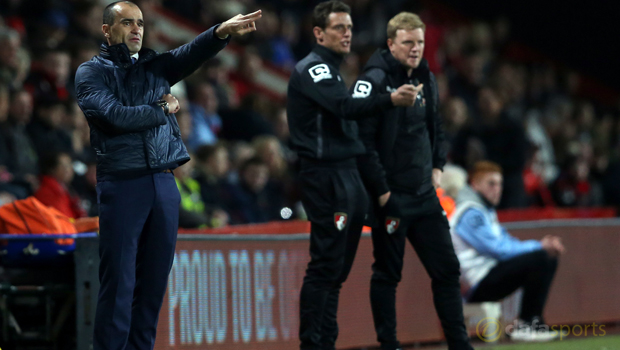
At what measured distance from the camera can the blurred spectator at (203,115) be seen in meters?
10.3

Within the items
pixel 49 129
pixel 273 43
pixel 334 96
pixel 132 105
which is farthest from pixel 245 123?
pixel 132 105

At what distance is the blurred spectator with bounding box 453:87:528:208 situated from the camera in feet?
36.1

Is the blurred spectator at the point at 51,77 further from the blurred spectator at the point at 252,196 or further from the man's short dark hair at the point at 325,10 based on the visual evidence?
the man's short dark hair at the point at 325,10

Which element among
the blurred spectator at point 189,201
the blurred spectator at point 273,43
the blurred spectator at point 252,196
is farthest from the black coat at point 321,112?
the blurred spectator at point 273,43

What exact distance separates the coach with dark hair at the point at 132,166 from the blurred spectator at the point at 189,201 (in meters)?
3.15

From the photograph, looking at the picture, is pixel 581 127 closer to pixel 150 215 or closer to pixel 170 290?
pixel 170 290

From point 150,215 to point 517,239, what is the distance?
4.54 meters

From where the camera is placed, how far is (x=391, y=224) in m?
5.64

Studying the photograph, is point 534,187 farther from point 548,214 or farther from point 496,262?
point 496,262

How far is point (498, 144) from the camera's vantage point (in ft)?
37.2

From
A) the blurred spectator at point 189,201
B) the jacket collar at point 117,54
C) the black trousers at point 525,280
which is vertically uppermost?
the jacket collar at point 117,54

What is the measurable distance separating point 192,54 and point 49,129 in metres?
4.23

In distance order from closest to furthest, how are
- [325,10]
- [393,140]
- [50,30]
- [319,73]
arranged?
[319,73] < [325,10] < [393,140] < [50,30]

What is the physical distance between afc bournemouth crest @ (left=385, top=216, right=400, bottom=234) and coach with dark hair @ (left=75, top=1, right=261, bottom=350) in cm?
147
